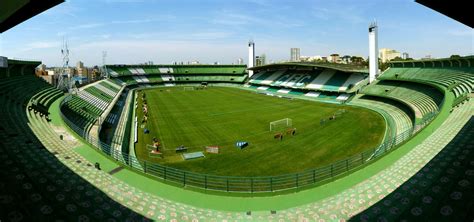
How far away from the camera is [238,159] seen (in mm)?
22906

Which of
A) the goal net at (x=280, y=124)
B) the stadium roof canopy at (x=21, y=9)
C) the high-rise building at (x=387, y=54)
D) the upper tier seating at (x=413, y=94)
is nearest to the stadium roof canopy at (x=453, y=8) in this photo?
the stadium roof canopy at (x=21, y=9)

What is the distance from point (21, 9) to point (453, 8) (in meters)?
12.6

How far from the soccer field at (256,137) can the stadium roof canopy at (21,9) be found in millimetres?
13725

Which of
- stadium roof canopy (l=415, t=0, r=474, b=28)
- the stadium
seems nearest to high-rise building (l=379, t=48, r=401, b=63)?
the stadium

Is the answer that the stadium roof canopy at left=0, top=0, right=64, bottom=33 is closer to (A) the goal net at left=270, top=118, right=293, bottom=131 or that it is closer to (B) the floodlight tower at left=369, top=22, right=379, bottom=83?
(A) the goal net at left=270, top=118, right=293, bottom=131

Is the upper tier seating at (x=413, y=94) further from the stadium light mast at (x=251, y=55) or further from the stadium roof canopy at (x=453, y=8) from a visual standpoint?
the stadium light mast at (x=251, y=55)

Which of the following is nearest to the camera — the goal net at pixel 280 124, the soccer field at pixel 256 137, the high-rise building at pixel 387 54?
the soccer field at pixel 256 137

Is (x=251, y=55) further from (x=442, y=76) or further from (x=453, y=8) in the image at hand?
(x=453, y=8)

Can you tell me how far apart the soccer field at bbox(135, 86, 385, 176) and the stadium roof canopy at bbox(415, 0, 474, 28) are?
1340 centimetres

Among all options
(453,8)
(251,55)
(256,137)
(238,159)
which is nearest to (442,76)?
(256,137)

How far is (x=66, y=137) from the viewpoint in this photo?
66.7 feet

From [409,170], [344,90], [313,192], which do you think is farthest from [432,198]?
[344,90]

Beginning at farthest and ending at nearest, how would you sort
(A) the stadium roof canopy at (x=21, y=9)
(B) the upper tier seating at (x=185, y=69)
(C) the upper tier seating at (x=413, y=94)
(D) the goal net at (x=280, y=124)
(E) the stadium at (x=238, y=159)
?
(B) the upper tier seating at (x=185, y=69), (C) the upper tier seating at (x=413, y=94), (D) the goal net at (x=280, y=124), (E) the stadium at (x=238, y=159), (A) the stadium roof canopy at (x=21, y=9)

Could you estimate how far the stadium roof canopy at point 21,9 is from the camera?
7270 mm
